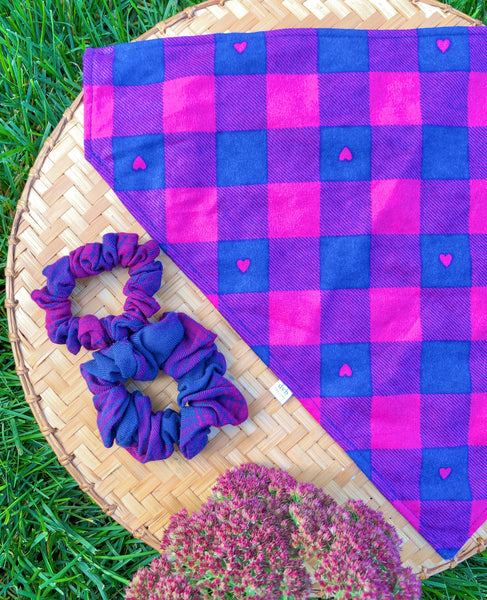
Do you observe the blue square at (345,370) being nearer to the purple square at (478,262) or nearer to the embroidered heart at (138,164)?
the purple square at (478,262)

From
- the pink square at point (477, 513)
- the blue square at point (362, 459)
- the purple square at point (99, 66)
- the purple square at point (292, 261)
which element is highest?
the purple square at point (99, 66)

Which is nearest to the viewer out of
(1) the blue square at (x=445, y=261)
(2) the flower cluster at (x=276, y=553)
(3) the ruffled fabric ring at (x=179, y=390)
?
(2) the flower cluster at (x=276, y=553)

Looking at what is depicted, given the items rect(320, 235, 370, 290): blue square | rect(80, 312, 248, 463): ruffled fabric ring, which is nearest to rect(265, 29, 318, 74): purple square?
rect(320, 235, 370, 290): blue square

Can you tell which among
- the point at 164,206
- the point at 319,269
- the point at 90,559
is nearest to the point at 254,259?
the point at 319,269

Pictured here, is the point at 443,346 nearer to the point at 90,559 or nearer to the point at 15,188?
the point at 90,559

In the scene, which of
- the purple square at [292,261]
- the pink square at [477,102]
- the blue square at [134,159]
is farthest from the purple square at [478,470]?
the blue square at [134,159]

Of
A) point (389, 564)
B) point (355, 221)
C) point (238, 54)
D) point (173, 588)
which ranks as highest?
point (238, 54)
